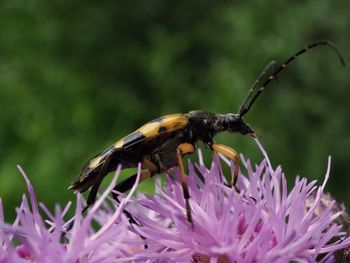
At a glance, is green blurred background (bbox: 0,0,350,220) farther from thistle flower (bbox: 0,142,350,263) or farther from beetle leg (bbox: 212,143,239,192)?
thistle flower (bbox: 0,142,350,263)

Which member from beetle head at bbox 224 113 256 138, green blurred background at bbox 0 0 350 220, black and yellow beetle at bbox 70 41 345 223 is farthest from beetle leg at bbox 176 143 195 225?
green blurred background at bbox 0 0 350 220

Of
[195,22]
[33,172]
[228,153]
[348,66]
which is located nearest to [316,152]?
[348,66]

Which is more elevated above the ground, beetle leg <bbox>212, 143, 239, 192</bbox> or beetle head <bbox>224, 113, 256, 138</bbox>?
beetle head <bbox>224, 113, 256, 138</bbox>

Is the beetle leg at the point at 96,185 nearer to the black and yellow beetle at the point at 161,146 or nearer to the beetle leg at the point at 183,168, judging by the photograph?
the black and yellow beetle at the point at 161,146

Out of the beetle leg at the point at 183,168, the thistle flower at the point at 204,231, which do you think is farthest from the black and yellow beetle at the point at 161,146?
the thistle flower at the point at 204,231

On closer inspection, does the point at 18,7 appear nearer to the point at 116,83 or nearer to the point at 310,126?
the point at 116,83

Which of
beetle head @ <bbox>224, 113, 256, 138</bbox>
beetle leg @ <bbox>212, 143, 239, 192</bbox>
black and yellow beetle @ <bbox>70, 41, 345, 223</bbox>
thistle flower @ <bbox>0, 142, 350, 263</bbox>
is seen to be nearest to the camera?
thistle flower @ <bbox>0, 142, 350, 263</bbox>
